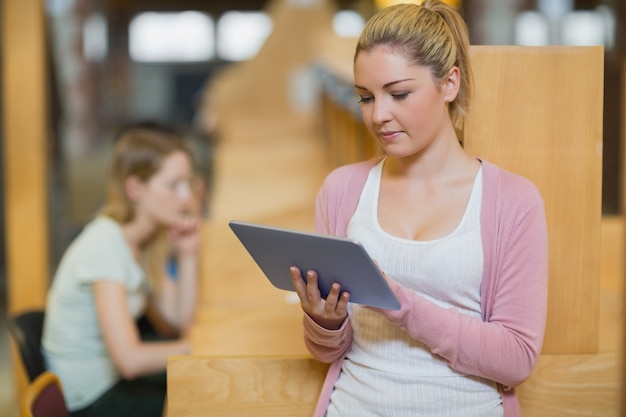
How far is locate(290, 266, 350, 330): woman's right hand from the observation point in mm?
1491

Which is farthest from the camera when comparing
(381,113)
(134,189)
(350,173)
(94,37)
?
(94,37)

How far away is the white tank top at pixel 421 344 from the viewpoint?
1.58 m

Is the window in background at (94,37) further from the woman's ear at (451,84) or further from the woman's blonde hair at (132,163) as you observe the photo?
the woman's ear at (451,84)

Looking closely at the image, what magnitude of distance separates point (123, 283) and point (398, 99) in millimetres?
1267

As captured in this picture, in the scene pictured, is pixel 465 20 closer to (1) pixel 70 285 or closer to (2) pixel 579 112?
(2) pixel 579 112

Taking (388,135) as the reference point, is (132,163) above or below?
below

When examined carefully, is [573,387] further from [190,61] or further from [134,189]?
[190,61]

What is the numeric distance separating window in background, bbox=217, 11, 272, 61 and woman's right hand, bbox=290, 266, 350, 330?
17.4 meters

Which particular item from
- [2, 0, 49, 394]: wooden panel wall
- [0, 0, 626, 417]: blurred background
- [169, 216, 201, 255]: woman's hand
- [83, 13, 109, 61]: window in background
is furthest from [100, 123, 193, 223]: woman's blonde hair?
[83, 13, 109, 61]: window in background

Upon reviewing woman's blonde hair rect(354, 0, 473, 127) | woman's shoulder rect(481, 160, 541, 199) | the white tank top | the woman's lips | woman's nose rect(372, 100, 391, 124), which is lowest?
the white tank top

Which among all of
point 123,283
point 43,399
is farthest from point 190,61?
point 43,399

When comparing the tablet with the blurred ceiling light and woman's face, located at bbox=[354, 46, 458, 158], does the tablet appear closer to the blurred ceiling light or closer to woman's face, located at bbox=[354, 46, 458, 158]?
woman's face, located at bbox=[354, 46, 458, 158]

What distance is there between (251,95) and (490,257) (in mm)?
5676

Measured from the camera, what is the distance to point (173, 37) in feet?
62.7
